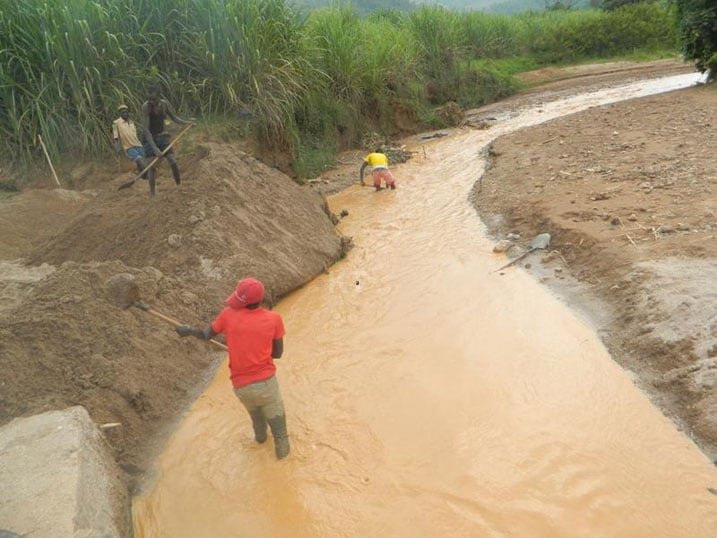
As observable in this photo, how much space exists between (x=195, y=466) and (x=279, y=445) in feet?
2.04

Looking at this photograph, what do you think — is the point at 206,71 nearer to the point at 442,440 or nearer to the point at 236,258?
the point at 236,258

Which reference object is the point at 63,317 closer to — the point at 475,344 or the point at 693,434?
the point at 475,344

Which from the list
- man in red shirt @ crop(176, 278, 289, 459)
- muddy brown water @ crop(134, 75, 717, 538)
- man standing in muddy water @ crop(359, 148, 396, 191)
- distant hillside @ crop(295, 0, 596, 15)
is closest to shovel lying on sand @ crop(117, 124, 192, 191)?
muddy brown water @ crop(134, 75, 717, 538)

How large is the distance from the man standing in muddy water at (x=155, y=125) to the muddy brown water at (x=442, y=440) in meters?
2.59

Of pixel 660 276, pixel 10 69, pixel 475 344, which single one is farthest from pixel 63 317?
pixel 10 69

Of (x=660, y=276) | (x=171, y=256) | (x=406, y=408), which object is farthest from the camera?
(x=171, y=256)

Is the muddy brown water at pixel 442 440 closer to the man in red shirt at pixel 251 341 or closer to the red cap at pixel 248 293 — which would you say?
the man in red shirt at pixel 251 341

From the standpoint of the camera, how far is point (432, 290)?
5992mm

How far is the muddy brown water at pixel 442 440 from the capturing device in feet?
10.5

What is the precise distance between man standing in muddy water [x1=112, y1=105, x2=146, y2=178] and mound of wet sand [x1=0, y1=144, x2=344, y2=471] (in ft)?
1.44

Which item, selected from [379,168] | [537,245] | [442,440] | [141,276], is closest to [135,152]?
[141,276]

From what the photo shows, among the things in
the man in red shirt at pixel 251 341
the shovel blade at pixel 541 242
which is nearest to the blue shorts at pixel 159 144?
the man in red shirt at pixel 251 341

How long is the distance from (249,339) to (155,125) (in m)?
4.70

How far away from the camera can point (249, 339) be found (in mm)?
3410
